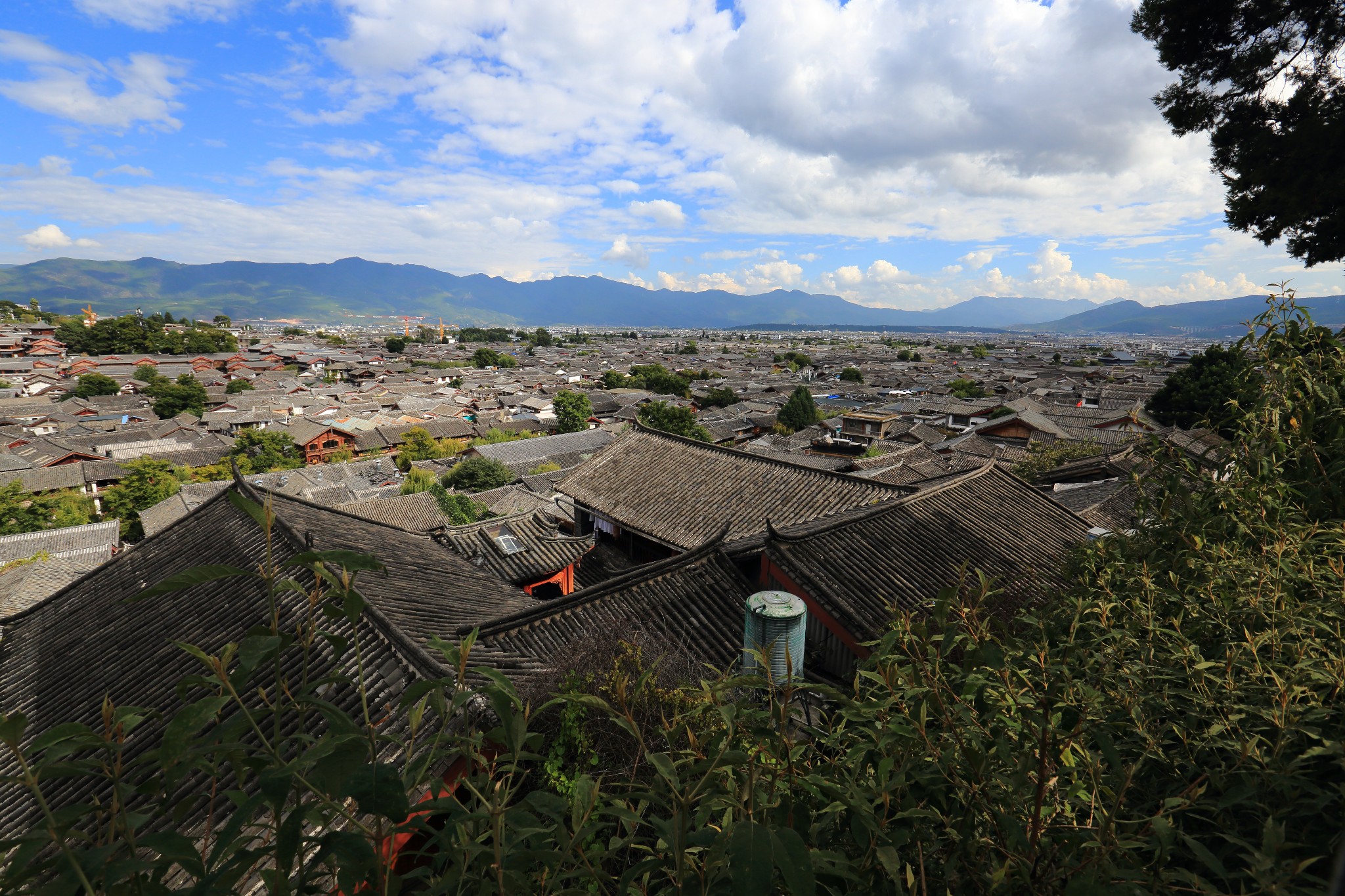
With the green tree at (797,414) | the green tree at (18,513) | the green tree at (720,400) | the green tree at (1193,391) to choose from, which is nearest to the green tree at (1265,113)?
the green tree at (1193,391)

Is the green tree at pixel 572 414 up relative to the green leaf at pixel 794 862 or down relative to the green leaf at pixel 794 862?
down

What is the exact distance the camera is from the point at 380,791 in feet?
3.89

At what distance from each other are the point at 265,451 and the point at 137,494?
438 inches

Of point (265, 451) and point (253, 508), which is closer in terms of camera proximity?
point (253, 508)

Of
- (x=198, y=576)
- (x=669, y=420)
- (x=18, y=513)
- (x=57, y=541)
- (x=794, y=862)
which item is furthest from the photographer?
(x=669, y=420)

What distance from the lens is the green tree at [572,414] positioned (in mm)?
47594

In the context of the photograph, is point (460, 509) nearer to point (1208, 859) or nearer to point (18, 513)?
point (18, 513)

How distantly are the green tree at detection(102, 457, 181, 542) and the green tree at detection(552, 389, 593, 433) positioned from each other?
80.0ft

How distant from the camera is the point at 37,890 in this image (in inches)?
41.6

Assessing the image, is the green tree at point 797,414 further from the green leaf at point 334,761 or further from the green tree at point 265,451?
the green leaf at point 334,761

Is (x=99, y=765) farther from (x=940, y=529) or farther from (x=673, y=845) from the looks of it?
(x=940, y=529)

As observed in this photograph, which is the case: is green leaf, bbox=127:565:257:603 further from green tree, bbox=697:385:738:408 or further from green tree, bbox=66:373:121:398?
green tree, bbox=66:373:121:398

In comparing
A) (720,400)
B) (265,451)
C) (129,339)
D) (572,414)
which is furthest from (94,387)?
(720,400)

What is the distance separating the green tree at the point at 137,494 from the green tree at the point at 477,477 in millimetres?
13288
